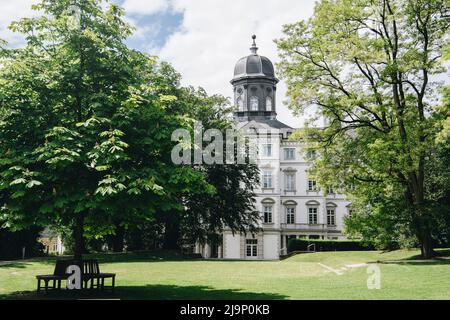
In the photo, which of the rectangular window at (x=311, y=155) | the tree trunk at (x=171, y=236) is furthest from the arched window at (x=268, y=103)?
the rectangular window at (x=311, y=155)

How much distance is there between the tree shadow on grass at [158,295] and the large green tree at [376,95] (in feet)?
40.3

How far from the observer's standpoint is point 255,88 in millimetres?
66125

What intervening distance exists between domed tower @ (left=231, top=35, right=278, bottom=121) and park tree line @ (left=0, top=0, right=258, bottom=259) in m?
50.8

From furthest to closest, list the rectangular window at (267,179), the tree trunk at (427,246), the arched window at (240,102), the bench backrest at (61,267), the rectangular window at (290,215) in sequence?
1. the arched window at (240,102)
2. the rectangular window at (290,215)
3. the rectangular window at (267,179)
4. the tree trunk at (427,246)
5. the bench backrest at (61,267)

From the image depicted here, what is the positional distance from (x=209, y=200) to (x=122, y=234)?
30.5ft

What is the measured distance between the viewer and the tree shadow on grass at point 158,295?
14000 mm

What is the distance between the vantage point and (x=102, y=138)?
13445mm

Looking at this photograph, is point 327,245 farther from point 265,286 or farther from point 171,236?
point 265,286

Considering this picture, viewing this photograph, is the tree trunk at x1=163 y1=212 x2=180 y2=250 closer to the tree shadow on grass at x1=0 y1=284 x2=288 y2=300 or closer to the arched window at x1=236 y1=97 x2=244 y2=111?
the tree shadow on grass at x1=0 y1=284 x2=288 y2=300

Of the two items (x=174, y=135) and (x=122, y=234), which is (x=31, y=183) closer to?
(x=174, y=135)

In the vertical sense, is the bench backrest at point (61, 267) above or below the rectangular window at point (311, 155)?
below

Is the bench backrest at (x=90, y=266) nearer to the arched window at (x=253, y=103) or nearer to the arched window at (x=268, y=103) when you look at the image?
the arched window at (x=253, y=103)

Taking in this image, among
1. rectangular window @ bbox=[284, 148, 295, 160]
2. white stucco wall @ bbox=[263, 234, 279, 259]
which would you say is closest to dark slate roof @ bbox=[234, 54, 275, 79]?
rectangular window @ bbox=[284, 148, 295, 160]

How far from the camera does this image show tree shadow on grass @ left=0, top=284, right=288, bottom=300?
14000 millimetres
